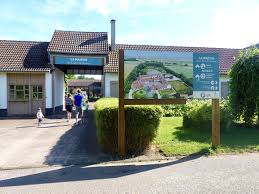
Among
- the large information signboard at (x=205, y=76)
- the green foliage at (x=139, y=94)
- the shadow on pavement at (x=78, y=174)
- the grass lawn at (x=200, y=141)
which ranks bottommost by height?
the shadow on pavement at (x=78, y=174)

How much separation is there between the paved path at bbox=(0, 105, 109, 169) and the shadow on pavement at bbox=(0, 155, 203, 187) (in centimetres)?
65

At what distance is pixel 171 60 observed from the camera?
8477 millimetres

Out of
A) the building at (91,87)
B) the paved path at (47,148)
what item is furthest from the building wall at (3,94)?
the building at (91,87)

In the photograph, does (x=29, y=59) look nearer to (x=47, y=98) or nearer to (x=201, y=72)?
(x=47, y=98)

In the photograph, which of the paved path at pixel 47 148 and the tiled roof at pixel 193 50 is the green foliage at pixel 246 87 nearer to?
the paved path at pixel 47 148

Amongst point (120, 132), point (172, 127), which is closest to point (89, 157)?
point (120, 132)

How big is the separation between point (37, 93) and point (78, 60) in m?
3.46

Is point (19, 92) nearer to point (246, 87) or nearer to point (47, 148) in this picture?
point (47, 148)

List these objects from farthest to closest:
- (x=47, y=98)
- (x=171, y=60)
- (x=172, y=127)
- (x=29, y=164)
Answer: (x=47, y=98) → (x=172, y=127) → (x=171, y=60) → (x=29, y=164)

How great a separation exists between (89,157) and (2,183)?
96.4 inches

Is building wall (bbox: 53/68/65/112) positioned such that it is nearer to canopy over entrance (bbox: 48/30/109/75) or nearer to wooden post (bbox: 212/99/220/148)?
canopy over entrance (bbox: 48/30/109/75)

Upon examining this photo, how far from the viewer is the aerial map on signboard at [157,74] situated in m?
8.18

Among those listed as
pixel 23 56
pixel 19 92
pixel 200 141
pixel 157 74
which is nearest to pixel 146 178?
pixel 157 74

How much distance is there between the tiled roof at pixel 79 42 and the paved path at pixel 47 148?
887 cm
